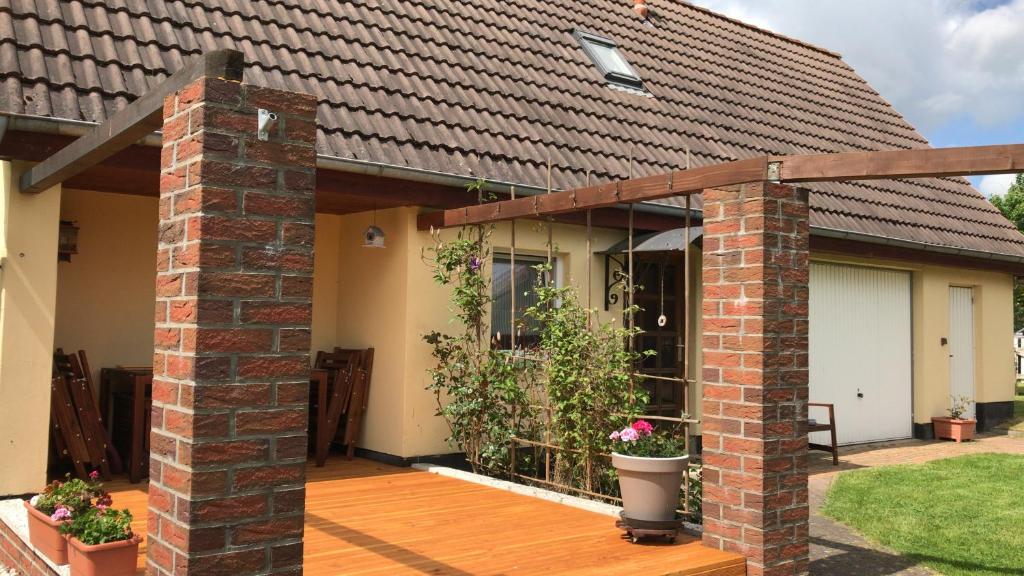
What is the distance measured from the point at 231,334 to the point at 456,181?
194 inches

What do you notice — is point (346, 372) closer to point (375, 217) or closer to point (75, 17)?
point (375, 217)

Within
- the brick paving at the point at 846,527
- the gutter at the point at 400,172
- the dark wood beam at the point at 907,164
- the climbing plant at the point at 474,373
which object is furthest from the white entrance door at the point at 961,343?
the dark wood beam at the point at 907,164

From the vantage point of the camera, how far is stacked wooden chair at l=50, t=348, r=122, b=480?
6.46 meters

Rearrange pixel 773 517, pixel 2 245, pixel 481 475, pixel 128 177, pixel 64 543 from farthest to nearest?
pixel 481 475
pixel 128 177
pixel 2 245
pixel 773 517
pixel 64 543

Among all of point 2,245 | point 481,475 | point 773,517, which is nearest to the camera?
point 773,517

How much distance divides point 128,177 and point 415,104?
284cm

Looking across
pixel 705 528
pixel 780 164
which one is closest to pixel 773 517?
pixel 705 528

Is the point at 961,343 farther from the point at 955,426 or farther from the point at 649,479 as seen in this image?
the point at 649,479

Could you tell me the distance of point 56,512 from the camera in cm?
438

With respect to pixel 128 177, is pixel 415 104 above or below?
above

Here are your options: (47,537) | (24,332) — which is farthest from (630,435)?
(24,332)

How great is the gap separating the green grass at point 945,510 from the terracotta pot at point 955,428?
2142mm

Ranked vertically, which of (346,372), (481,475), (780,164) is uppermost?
(780,164)

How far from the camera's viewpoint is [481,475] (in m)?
7.36
